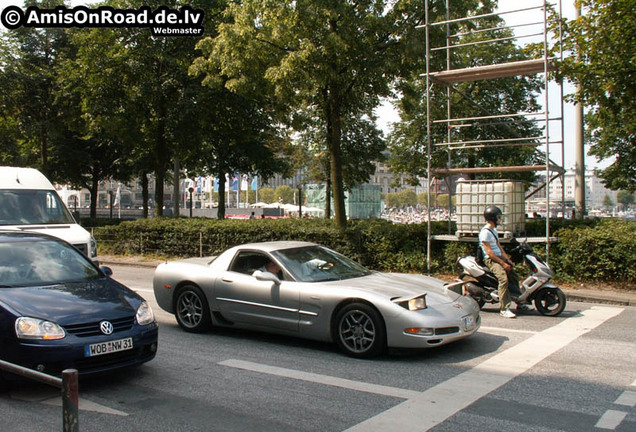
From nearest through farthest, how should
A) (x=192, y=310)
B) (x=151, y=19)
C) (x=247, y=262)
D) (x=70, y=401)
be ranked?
(x=70, y=401) < (x=247, y=262) < (x=192, y=310) < (x=151, y=19)

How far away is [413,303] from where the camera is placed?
260 inches

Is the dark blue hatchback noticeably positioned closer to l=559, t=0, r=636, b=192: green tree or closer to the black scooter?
the black scooter

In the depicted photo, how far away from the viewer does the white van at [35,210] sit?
10.8 m

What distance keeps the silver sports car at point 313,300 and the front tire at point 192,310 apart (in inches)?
0.5

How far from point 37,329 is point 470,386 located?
4.03m

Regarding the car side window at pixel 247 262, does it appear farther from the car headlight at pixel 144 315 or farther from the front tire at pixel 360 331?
the car headlight at pixel 144 315

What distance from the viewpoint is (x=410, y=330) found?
252 inches

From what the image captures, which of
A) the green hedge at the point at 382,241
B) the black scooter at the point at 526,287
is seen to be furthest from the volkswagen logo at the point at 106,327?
the green hedge at the point at 382,241

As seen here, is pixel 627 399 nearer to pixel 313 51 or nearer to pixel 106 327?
pixel 106 327

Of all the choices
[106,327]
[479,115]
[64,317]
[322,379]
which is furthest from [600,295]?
[479,115]

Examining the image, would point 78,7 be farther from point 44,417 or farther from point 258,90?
point 44,417

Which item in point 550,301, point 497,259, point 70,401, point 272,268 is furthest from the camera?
point 550,301

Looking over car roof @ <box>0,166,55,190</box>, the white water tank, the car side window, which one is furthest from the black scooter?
car roof @ <box>0,166,55,190</box>

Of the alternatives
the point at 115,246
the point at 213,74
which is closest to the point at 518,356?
the point at 213,74
